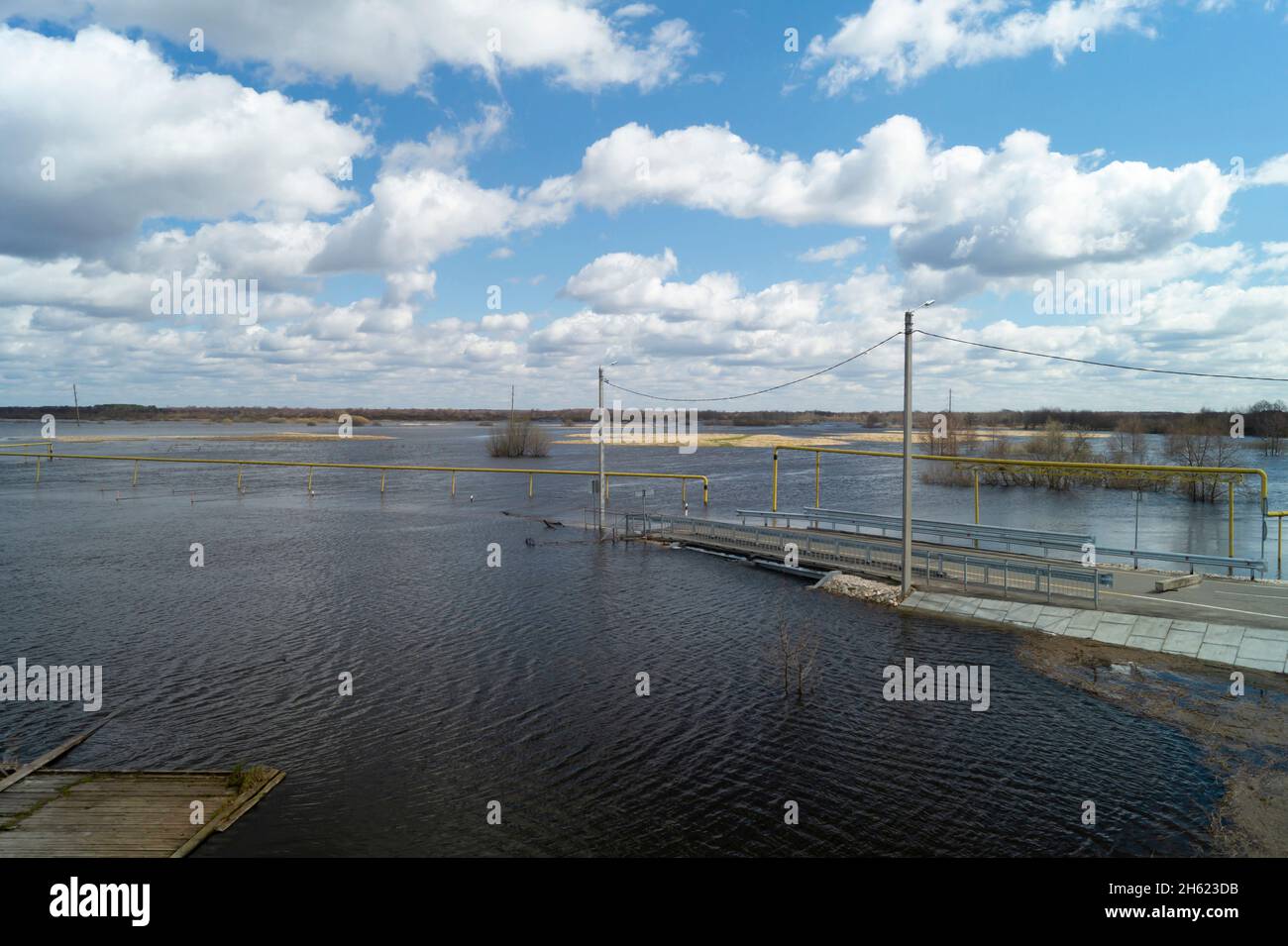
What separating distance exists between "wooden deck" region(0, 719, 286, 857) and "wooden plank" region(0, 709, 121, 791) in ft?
0.05

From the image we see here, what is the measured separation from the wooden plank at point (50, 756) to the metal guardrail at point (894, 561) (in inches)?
693

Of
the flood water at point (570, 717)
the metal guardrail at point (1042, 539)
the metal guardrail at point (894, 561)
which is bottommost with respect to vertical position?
the flood water at point (570, 717)

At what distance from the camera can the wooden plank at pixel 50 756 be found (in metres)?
9.48

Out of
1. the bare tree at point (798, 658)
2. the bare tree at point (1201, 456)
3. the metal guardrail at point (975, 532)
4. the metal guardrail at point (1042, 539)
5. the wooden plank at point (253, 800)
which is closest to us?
the wooden plank at point (253, 800)

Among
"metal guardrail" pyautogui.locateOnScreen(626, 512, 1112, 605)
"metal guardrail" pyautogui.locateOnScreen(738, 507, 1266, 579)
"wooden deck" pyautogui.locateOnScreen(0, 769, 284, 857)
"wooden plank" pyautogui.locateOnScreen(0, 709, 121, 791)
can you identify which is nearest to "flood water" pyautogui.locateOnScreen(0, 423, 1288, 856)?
"wooden plank" pyautogui.locateOnScreen(0, 709, 121, 791)

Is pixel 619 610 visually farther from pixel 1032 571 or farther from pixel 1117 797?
pixel 1117 797

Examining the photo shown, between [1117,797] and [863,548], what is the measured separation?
45.1 ft

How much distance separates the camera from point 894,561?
22.1 meters

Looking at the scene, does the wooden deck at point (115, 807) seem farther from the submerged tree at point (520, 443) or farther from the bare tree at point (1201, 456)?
the submerged tree at point (520, 443)

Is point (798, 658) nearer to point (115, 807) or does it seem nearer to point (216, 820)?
point (216, 820)

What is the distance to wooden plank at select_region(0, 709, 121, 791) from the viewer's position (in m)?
9.48

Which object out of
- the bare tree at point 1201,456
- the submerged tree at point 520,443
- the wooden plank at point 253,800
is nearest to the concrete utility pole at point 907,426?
the wooden plank at point 253,800

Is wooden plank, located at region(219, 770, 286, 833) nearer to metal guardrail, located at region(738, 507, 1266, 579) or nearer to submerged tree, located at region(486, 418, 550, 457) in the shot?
metal guardrail, located at region(738, 507, 1266, 579)

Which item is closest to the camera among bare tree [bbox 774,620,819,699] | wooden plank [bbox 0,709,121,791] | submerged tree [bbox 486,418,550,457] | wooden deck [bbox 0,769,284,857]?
wooden deck [bbox 0,769,284,857]
